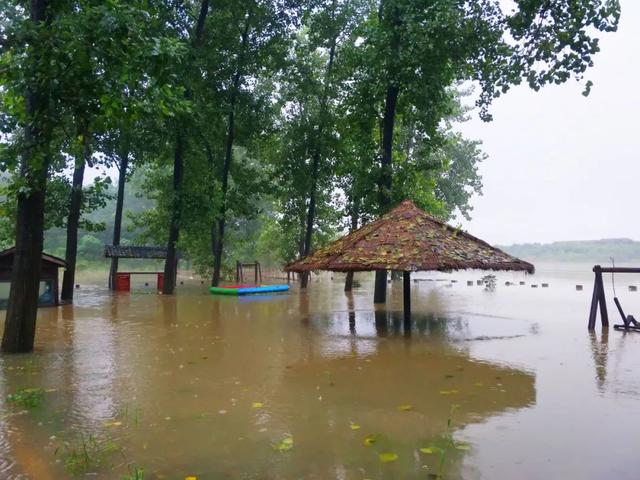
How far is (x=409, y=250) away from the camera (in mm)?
12867

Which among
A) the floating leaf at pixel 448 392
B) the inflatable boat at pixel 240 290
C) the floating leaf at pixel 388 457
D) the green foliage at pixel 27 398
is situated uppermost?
the inflatable boat at pixel 240 290

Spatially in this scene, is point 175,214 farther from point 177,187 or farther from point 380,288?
point 380,288

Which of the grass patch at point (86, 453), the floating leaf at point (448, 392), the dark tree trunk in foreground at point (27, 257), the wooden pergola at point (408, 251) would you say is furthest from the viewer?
the wooden pergola at point (408, 251)

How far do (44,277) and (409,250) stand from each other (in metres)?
12.5

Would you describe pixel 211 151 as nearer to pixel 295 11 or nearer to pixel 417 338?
pixel 295 11

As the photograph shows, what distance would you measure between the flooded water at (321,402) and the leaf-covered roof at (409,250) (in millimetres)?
1714

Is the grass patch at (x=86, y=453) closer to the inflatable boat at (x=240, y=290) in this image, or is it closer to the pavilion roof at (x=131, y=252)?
the inflatable boat at (x=240, y=290)

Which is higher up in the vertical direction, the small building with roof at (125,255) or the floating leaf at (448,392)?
the small building with roof at (125,255)

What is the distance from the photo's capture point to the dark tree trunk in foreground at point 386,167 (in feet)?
65.1

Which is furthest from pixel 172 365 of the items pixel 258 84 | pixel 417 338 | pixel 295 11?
pixel 258 84

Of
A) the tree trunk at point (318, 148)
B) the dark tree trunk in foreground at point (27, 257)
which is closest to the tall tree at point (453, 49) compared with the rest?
the tree trunk at point (318, 148)

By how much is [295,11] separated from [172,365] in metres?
21.5

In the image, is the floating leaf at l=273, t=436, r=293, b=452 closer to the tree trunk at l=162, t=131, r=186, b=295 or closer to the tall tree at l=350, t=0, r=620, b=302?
the tall tree at l=350, t=0, r=620, b=302

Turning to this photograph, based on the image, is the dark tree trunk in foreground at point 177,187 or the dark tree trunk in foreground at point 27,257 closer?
the dark tree trunk in foreground at point 27,257
